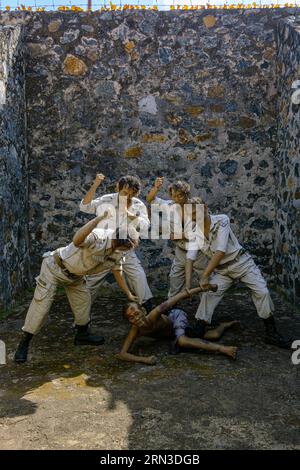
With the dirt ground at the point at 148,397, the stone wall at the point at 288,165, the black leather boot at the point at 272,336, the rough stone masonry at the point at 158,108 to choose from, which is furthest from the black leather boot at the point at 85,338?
the stone wall at the point at 288,165

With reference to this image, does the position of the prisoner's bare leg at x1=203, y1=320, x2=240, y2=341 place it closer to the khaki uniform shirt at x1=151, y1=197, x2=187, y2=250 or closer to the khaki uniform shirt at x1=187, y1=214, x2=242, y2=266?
the khaki uniform shirt at x1=187, y1=214, x2=242, y2=266

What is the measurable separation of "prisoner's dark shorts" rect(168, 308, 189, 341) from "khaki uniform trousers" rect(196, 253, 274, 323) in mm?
156

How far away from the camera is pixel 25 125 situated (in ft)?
21.7

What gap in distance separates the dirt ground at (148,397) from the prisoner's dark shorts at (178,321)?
0.20m

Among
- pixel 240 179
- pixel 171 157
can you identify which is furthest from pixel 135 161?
pixel 240 179

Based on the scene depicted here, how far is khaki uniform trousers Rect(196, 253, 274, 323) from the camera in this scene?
15.7ft

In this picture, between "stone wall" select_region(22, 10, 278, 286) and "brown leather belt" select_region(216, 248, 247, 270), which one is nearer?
"brown leather belt" select_region(216, 248, 247, 270)

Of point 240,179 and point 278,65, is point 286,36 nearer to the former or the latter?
point 278,65

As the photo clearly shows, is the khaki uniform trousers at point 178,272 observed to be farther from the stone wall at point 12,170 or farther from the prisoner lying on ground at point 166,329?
the stone wall at point 12,170

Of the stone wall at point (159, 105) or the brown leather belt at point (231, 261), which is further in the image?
the stone wall at point (159, 105)

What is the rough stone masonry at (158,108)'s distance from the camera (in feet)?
21.7

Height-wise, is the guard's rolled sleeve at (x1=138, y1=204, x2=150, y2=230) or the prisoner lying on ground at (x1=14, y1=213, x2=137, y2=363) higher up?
the guard's rolled sleeve at (x1=138, y1=204, x2=150, y2=230)

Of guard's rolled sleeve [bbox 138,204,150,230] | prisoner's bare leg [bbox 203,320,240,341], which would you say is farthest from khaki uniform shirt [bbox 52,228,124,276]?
prisoner's bare leg [bbox 203,320,240,341]
